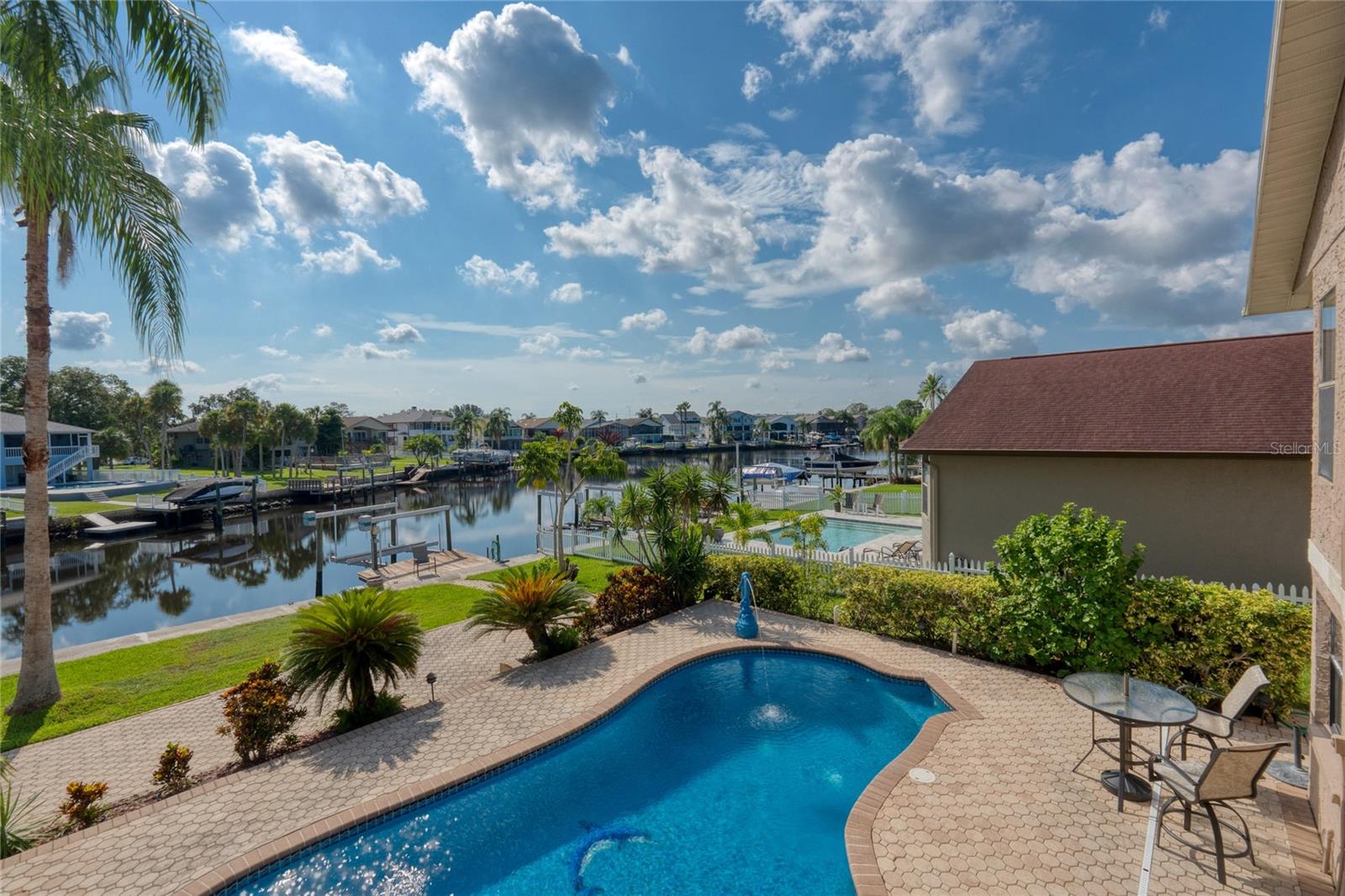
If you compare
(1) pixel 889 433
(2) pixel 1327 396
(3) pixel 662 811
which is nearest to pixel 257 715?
(3) pixel 662 811

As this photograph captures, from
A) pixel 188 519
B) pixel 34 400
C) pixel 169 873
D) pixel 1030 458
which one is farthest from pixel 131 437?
pixel 1030 458

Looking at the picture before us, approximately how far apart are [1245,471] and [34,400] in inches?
820

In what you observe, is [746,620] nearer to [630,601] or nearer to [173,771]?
[630,601]

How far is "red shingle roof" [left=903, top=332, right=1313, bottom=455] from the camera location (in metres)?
11.4

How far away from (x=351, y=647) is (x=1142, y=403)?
53.5ft

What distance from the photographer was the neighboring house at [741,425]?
5094 inches

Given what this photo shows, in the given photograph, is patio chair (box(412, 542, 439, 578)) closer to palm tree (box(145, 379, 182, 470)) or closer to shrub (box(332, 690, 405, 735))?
shrub (box(332, 690, 405, 735))

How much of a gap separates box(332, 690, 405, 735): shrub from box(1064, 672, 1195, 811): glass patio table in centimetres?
866

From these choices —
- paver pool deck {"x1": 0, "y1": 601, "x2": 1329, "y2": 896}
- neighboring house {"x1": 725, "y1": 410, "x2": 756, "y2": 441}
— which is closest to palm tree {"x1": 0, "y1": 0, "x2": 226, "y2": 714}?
paver pool deck {"x1": 0, "y1": 601, "x2": 1329, "y2": 896}

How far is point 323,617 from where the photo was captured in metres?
7.73

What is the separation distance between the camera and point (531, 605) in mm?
10156

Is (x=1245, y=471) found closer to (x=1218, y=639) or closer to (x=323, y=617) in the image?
(x=1218, y=639)

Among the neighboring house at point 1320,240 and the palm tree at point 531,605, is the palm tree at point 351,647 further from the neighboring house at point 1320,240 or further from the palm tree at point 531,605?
the neighboring house at point 1320,240

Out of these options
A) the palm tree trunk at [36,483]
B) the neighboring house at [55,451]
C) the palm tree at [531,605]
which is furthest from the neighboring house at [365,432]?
the palm tree at [531,605]
